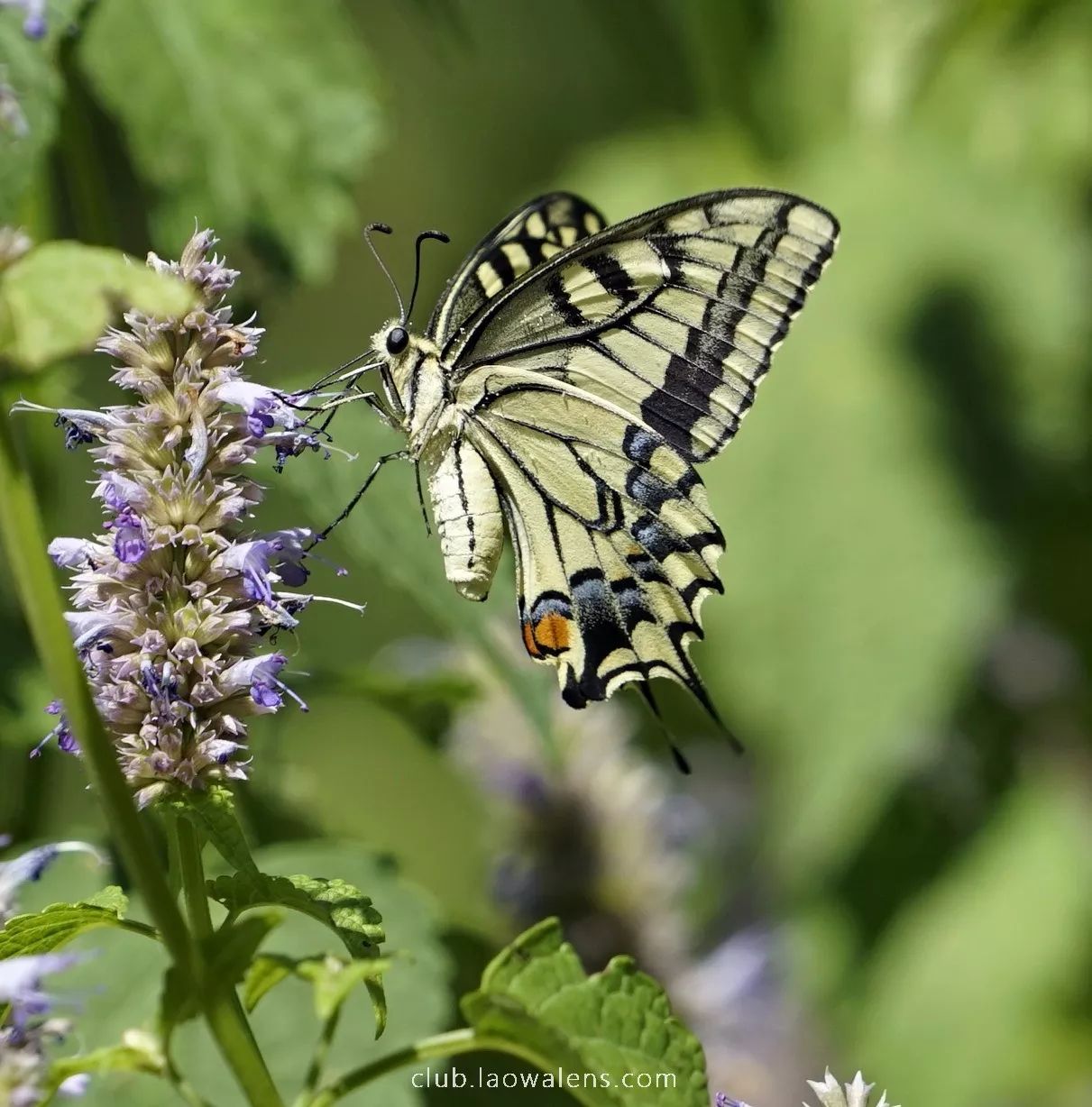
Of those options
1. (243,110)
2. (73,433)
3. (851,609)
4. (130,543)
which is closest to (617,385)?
(243,110)

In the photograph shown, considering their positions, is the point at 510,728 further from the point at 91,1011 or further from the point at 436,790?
the point at 436,790

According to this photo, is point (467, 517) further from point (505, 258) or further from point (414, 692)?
point (505, 258)

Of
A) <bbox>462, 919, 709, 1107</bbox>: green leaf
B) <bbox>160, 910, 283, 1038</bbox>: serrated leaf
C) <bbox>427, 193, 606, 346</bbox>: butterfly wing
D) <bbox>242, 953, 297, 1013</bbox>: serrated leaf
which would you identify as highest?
<bbox>427, 193, 606, 346</bbox>: butterfly wing

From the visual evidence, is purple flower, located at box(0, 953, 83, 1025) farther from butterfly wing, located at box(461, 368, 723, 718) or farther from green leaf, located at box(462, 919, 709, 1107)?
butterfly wing, located at box(461, 368, 723, 718)

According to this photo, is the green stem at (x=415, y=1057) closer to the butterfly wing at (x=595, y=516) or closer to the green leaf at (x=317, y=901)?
the green leaf at (x=317, y=901)

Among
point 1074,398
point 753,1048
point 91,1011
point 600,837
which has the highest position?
point 1074,398

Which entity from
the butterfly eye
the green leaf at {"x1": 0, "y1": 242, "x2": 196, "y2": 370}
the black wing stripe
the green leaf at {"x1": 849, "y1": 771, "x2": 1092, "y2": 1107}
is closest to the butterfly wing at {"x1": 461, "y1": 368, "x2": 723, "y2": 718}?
the black wing stripe

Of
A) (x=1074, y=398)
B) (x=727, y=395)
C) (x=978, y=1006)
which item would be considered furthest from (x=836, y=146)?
(x=978, y=1006)
